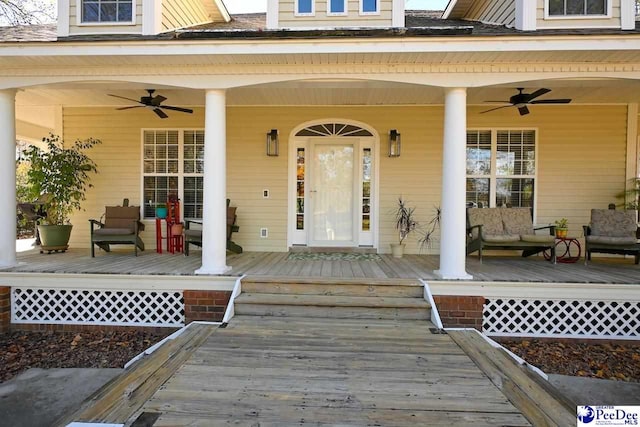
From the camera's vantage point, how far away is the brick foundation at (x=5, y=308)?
436 cm

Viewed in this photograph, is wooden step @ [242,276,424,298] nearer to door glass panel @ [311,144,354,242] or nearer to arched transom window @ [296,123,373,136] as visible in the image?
door glass panel @ [311,144,354,242]

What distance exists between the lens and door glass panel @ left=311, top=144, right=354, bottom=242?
655 centimetres

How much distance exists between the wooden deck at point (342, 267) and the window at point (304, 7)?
3636 mm

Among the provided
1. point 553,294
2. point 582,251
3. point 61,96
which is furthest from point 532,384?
point 61,96

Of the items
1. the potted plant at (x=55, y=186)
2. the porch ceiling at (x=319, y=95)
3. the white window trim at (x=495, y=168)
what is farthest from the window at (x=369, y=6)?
the potted plant at (x=55, y=186)

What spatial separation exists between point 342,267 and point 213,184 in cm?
206

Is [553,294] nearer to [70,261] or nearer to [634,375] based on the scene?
[634,375]

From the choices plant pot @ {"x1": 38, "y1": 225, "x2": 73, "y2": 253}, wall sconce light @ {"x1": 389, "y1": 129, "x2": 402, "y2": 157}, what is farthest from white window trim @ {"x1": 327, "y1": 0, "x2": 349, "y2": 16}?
plant pot @ {"x1": 38, "y1": 225, "x2": 73, "y2": 253}

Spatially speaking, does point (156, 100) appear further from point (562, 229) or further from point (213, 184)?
point (562, 229)

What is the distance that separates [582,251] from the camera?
6215 mm

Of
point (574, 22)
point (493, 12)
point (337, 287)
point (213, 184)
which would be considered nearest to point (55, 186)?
point (213, 184)

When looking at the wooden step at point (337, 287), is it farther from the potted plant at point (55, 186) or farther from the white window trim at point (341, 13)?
the potted plant at point (55, 186)

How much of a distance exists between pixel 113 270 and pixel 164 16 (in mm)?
3804

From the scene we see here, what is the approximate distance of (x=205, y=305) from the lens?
421 centimetres
